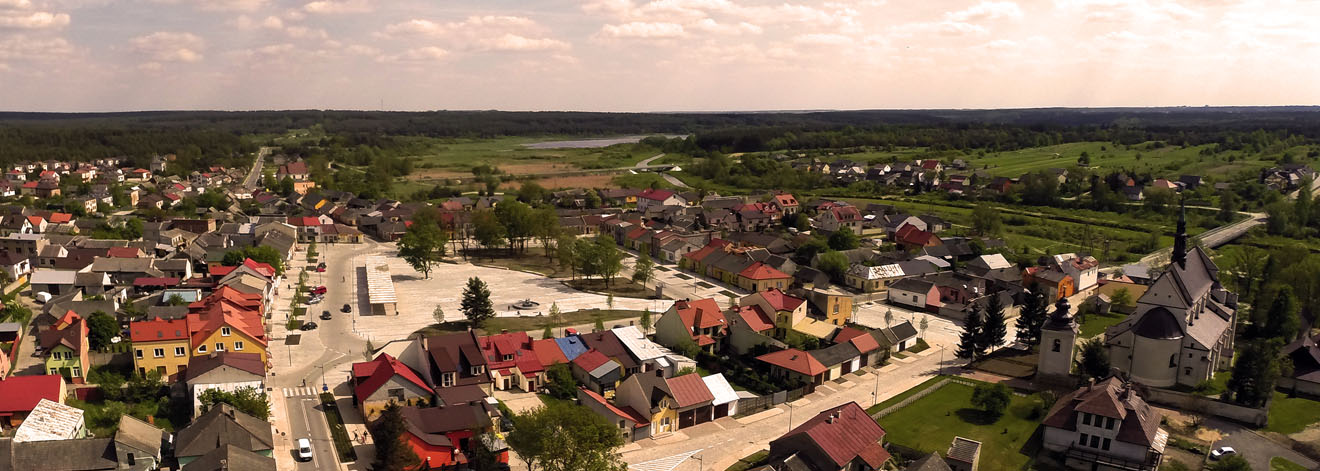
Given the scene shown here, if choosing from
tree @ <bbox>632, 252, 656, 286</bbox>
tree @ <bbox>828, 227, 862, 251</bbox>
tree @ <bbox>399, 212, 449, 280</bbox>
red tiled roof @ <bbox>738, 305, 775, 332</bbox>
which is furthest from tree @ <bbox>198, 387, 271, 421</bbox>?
tree @ <bbox>828, 227, 862, 251</bbox>

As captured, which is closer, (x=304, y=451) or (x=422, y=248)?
(x=304, y=451)

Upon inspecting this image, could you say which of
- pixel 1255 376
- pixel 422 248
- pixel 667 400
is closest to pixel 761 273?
pixel 422 248

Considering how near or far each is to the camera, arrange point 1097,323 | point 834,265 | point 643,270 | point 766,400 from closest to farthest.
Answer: point 766,400 → point 1097,323 → point 643,270 → point 834,265

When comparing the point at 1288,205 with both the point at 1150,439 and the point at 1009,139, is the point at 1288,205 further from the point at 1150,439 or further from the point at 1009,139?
the point at 1009,139

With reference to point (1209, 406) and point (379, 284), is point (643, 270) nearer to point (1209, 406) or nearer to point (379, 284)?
point (379, 284)

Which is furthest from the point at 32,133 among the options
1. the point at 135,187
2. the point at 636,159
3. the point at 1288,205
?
the point at 1288,205

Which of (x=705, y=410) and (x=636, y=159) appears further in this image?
(x=636, y=159)
